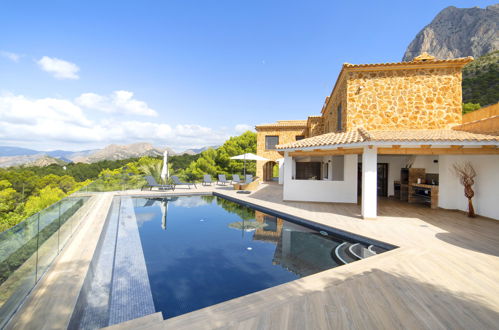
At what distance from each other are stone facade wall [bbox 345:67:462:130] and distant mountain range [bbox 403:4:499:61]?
6918 cm

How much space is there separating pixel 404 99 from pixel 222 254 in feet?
34.6

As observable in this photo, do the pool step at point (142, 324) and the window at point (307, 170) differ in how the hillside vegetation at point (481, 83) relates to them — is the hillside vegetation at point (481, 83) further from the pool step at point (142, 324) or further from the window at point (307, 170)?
the pool step at point (142, 324)

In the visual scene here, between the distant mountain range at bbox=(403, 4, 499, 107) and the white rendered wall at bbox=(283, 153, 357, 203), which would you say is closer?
the white rendered wall at bbox=(283, 153, 357, 203)

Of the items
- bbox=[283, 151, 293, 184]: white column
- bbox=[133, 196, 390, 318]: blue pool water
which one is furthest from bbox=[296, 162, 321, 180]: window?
bbox=[133, 196, 390, 318]: blue pool water

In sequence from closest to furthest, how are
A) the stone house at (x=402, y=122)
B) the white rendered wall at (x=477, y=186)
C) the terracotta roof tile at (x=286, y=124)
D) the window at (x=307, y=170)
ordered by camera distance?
the white rendered wall at (x=477, y=186) < the stone house at (x=402, y=122) < the window at (x=307, y=170) < the terracotta roof tile at (x=286, y=124)

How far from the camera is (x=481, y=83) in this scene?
2791 centimetres

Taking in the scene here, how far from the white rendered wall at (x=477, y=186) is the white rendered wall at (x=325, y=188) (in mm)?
3334

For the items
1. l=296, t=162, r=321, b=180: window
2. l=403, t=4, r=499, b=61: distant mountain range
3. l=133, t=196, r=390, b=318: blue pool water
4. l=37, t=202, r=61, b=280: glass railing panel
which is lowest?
l=133, t=196, r=390, b=318: blue pool water

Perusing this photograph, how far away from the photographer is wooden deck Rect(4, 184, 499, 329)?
8.81 feet

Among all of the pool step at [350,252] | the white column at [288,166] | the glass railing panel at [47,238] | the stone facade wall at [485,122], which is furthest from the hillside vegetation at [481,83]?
the glass railing panel at [47,238]

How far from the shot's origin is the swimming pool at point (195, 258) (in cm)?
380

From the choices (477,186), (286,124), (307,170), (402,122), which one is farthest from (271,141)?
(477,186)

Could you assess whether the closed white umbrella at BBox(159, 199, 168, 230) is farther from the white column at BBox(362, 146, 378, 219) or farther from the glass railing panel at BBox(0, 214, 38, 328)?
the white column at BBox(362, 146, 378, 219)

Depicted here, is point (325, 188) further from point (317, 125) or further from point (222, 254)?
point (317, 125)
